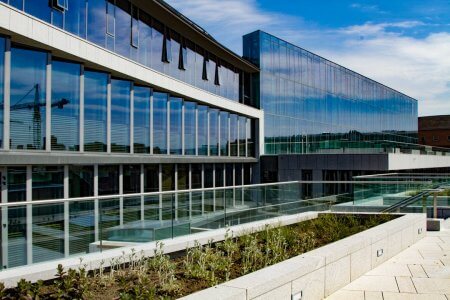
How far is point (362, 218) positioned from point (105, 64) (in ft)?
32.8

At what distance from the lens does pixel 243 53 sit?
3216 centimetres

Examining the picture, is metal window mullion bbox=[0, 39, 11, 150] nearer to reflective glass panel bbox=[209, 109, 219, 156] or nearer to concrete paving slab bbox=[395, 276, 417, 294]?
concrete paving slab bbox=[395, 276, 417, 294]

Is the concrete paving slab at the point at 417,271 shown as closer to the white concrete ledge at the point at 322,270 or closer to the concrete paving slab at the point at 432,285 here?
the concrete paving slab at the point at 432,285

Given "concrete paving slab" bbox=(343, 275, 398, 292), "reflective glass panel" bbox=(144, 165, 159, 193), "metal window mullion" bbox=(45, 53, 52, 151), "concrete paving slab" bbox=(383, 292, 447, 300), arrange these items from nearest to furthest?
"concrete paving slab" bbox=(383, 292, 447, 300), "concrete paving slab" bbox=(343, 275, 398, 292), "metal window mullion" bbox=(45, 53, 52, 151), "reflective glass panel" bbox=(144, 165, 159, 193)

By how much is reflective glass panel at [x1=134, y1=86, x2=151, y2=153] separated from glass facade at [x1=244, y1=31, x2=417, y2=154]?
1323cm

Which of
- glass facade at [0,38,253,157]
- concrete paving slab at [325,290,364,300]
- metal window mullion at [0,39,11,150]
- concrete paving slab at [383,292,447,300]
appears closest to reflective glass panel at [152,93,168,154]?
glass facade at [0,38,253,157]

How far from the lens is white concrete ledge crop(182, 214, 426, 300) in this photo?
16.3ft

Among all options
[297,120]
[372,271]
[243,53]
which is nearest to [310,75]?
[297,120]

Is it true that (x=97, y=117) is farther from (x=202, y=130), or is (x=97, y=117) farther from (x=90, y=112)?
(x=202, y=130)

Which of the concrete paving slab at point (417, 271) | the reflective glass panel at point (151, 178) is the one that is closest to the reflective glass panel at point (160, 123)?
the reflective glass panel at point (151, 178)

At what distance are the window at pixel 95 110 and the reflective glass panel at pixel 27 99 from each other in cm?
204

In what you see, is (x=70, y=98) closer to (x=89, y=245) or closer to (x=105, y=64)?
(x=105, y=64)

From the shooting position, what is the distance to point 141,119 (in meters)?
18.7

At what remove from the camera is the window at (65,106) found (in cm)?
1374
